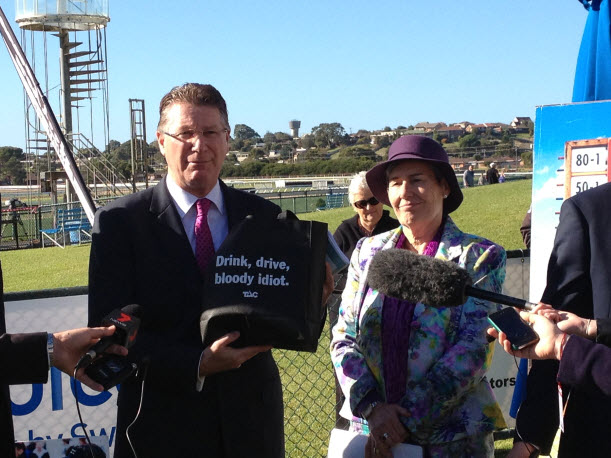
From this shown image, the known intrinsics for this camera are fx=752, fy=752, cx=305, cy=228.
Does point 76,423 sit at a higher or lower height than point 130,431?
lower

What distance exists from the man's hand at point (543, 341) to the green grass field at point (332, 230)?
12.4 ft

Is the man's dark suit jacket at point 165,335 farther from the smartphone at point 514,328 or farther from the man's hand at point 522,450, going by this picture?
the smartphone at point 514,328

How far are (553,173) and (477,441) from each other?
6.47 feet

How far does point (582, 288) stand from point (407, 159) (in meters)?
1.25

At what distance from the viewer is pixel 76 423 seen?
482cm

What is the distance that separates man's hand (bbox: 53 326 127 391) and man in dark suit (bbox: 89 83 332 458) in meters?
0.26

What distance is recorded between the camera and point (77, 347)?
2732 mm

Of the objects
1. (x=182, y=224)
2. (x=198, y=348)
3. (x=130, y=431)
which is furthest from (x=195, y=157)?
(x=130, y=431)

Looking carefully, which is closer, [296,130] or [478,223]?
[478,223]

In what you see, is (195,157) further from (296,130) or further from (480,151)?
(296,130)

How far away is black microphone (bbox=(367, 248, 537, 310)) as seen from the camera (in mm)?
2297

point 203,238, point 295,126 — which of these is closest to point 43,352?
point 203,238

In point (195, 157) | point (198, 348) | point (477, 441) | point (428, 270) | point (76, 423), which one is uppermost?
point (195, 157)

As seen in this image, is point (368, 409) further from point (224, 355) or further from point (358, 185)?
point (358, 185)
